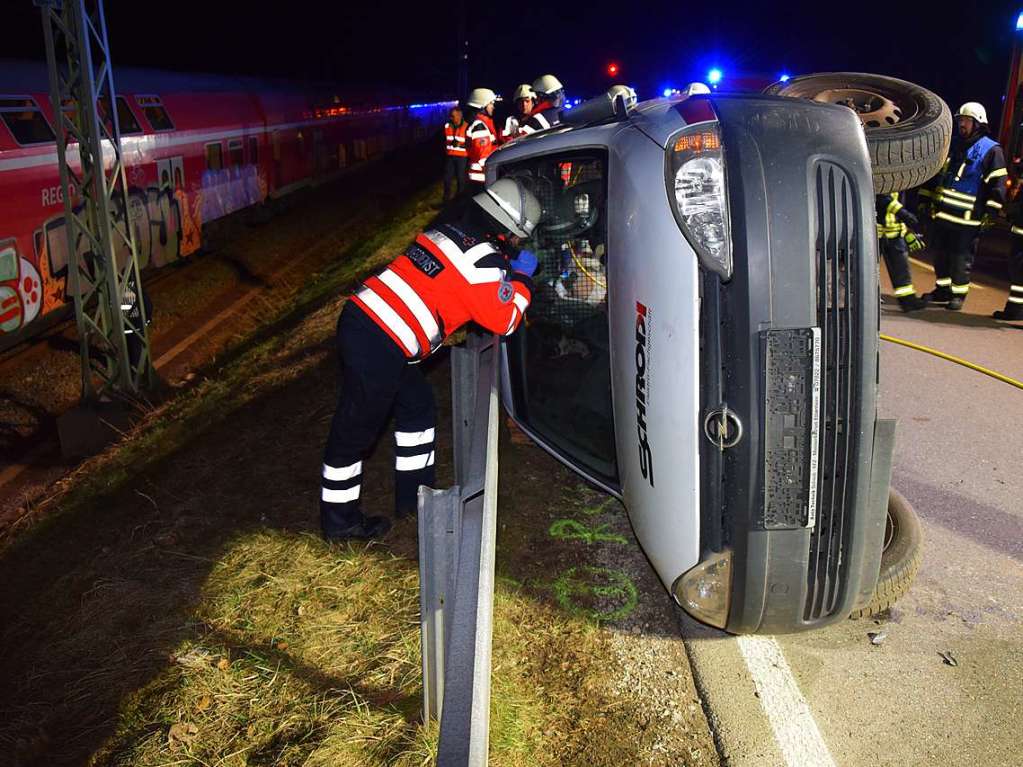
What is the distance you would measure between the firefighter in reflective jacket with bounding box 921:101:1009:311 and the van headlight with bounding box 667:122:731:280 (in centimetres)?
701

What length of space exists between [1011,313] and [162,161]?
10.3 m

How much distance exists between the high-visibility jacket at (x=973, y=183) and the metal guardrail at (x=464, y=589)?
6.99m

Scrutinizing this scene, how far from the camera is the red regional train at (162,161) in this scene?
318 inches

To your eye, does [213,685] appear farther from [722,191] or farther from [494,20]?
[494,20]

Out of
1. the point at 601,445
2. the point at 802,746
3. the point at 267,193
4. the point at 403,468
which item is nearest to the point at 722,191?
the point at 601,445

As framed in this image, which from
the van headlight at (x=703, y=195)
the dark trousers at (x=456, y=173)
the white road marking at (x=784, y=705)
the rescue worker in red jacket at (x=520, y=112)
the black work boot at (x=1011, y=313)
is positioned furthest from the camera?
the dark trousers at (x=456, y=173)

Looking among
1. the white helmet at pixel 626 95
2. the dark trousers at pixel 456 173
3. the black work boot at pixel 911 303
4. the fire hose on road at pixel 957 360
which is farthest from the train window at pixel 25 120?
the black work boot at pixel 911 303

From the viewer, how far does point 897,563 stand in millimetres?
3615

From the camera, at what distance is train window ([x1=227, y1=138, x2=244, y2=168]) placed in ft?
45.3

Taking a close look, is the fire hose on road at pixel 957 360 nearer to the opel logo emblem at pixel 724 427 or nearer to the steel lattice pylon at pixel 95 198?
the opel logo emblem at pixel 724 427

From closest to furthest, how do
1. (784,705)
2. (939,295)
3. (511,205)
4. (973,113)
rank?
(784,705)
(511,205)
(973,113)
(939,295)

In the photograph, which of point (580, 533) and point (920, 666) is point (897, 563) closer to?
point (920, 666)

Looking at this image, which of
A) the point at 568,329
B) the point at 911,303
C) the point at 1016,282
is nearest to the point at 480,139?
the point at 911,303

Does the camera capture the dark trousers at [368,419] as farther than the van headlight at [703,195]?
Yes
